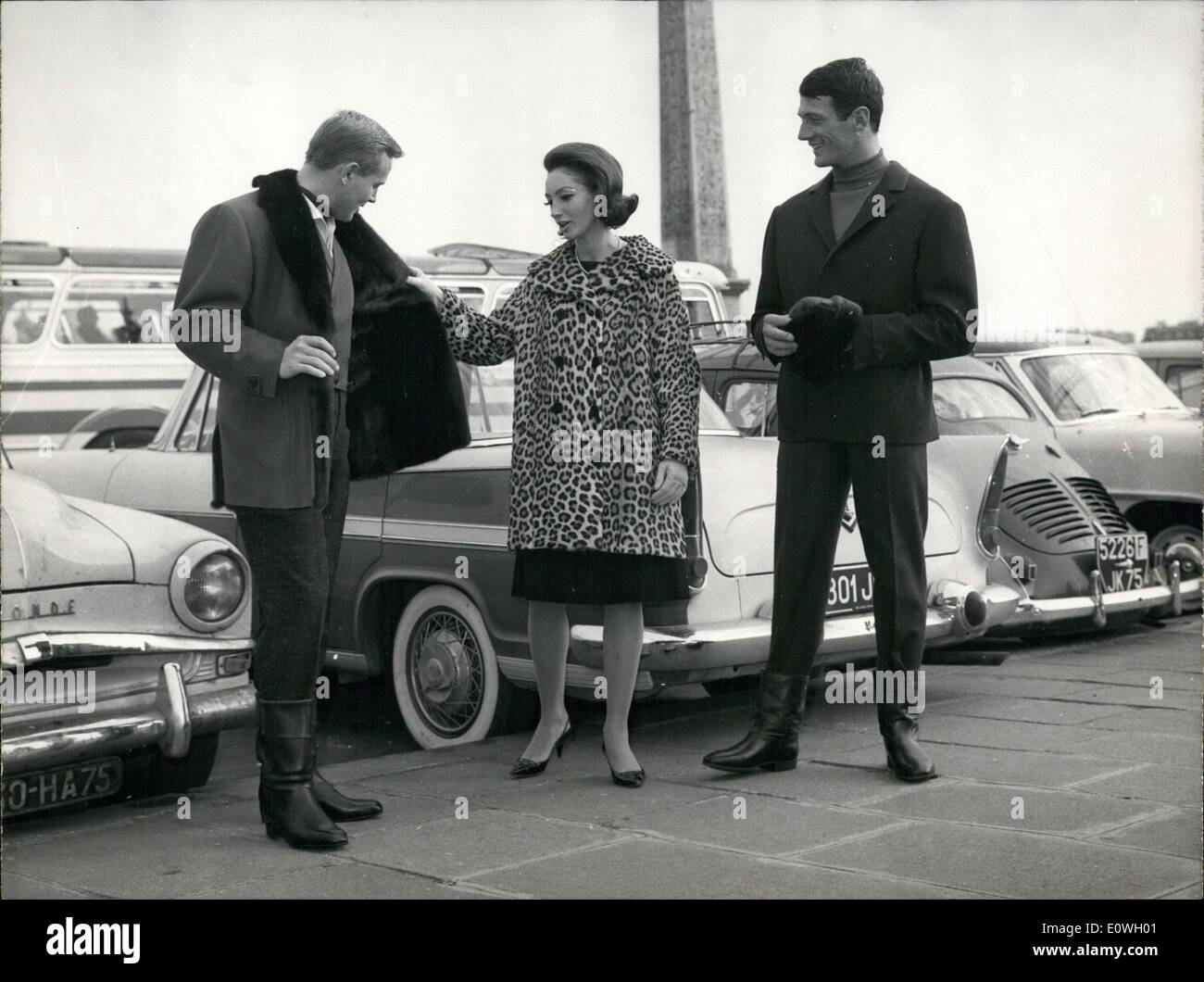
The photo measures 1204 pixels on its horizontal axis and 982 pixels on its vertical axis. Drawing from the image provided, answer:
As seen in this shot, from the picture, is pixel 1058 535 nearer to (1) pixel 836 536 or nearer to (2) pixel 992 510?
(2) pixel 992 510

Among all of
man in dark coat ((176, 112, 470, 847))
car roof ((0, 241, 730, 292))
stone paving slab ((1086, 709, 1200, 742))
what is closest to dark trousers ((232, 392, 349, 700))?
man in dark coat ((176, 112, 470, 847))

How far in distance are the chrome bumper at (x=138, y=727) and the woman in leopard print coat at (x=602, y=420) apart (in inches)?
37.7

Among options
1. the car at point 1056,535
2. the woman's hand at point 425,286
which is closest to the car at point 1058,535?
the car at point 1056,535

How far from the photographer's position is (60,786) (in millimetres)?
4250

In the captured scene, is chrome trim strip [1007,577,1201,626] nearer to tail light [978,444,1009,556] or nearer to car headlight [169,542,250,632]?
tail light [978,444,1009,556]

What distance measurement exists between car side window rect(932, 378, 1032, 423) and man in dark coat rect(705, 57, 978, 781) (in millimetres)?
3440

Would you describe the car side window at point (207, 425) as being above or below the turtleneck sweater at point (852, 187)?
below

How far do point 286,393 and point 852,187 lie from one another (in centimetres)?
184

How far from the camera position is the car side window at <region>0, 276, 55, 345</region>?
13.6 m

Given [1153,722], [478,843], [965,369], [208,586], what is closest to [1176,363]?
[965,369]

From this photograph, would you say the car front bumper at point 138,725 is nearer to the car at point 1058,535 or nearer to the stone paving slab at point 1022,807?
the stone paving slab at point 1022,807

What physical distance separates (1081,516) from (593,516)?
158 inches

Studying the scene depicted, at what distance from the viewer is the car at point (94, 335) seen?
44.2ft
